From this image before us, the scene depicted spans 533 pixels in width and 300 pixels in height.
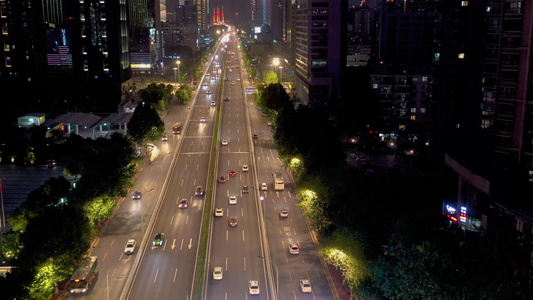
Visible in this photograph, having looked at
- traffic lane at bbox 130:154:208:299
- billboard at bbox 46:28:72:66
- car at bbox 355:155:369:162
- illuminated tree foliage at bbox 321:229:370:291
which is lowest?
traffic lane at bbox 130:154:208:299

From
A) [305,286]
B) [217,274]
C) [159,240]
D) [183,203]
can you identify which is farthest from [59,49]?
[305,286]

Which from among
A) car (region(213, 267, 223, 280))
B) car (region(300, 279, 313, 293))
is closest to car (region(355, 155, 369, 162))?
car (region(300, 279, 313, 293))

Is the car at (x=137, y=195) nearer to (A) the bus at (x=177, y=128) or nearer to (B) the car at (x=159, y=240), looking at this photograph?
(B) the car at (x=159, y=240)

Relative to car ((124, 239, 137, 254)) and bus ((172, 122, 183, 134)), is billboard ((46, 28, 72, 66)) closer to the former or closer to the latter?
bus ((172, 122, 183, 134))

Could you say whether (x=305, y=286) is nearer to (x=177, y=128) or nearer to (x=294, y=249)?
(x=294, y=249)

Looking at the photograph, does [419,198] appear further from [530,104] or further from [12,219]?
[12,219]

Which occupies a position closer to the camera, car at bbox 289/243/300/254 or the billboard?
car at bbox 289/243/300/254

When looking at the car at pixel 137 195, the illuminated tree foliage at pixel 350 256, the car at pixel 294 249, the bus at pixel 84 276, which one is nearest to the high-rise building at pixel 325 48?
the car at pixel 137 195

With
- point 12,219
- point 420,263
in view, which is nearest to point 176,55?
point 12,219
